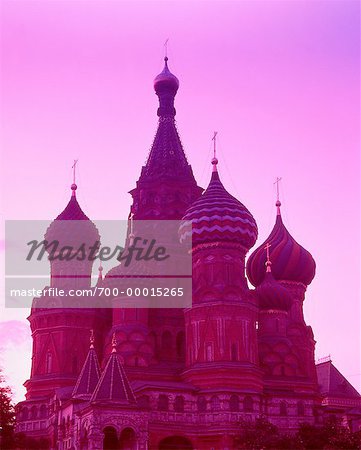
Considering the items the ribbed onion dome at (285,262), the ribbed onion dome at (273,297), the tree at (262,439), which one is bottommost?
the tree at (262,439)

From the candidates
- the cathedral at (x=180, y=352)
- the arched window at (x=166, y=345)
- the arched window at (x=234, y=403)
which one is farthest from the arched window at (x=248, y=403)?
the arched window at (x=166, y=345)

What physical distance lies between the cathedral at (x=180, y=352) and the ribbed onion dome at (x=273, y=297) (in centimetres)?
8

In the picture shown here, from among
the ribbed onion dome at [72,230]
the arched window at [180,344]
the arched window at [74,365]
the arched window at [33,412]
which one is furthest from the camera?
the ribbed onion dome at [72,230]

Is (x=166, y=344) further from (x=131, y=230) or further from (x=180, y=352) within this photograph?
(x=131, y=230)

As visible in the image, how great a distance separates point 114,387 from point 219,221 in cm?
1380

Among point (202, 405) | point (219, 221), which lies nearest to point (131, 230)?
point (219, 221)

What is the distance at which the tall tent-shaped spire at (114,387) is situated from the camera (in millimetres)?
45344

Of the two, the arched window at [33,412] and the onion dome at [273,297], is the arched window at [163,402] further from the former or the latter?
the onion dome at [273,297]

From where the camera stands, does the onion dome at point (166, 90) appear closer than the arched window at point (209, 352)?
No

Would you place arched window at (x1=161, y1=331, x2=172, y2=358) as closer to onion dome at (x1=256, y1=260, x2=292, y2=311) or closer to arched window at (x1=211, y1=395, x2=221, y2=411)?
onion dome at (x1=256, y1=260, x2=292, y2=311)

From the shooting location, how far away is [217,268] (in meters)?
54.5

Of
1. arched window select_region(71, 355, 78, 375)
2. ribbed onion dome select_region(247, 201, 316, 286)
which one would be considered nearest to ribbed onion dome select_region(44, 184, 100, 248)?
arched window select_region(71, 355, 78, 375)

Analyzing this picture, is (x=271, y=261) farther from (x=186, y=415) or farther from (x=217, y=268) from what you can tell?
(x=186, y=415)

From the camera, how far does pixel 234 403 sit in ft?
166
